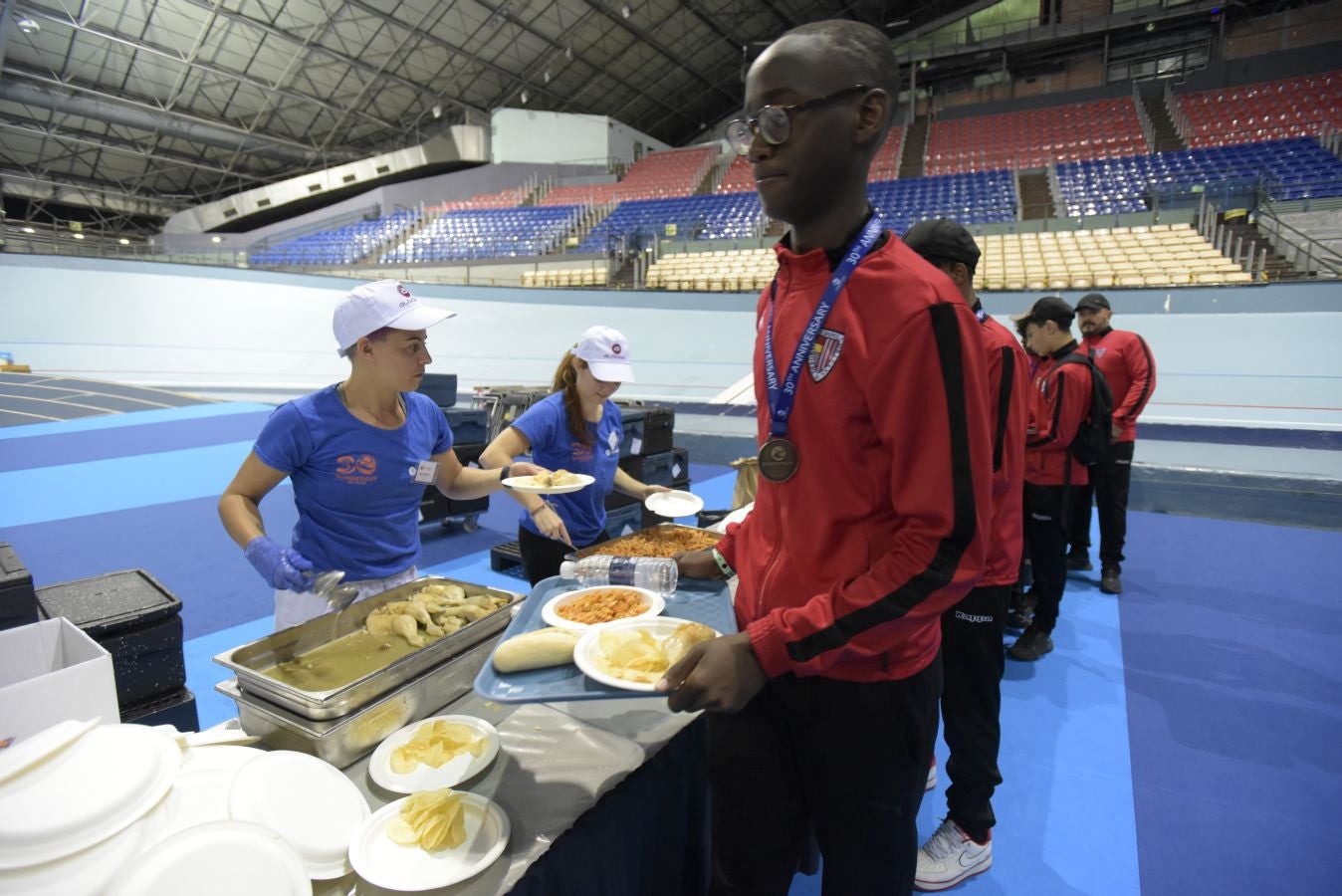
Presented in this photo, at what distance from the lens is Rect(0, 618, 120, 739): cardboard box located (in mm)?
1009

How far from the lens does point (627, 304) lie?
34.0 ft

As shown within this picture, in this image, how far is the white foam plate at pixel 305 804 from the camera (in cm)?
98

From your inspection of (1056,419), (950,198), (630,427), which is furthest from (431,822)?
(950,198)

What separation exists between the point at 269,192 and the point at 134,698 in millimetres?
33133

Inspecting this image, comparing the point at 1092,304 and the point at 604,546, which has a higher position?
the point at 1092,304

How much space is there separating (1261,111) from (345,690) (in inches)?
1025

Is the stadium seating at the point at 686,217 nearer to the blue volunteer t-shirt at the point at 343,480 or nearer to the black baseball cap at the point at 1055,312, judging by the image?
the black baseball cap at the point at 1055,312

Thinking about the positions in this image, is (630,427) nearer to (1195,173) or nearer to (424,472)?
(424,472)

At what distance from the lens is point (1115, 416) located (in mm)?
4684

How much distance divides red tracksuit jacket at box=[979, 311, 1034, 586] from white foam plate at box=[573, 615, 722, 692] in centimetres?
117

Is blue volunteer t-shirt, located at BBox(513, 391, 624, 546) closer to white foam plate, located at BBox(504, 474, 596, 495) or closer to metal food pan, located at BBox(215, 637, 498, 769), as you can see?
white foam plate, located at BBox(504, 474, 596, 495)

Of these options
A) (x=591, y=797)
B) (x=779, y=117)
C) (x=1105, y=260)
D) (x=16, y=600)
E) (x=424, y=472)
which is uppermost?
(x=1105, y=260)

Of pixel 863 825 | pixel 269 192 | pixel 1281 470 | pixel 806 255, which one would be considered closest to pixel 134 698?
pixel 863 825

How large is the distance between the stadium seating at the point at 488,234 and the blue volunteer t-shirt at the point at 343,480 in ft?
56.1
